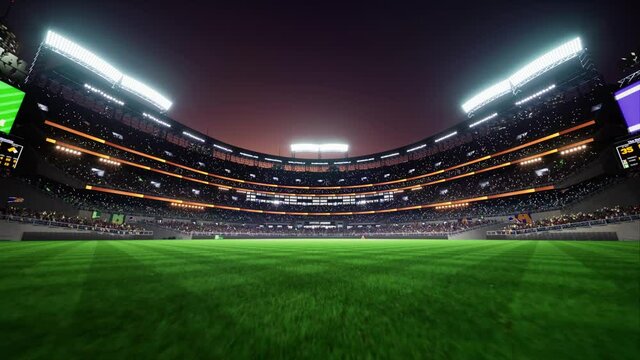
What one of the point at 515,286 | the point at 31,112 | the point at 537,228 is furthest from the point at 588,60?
the point at 31,112

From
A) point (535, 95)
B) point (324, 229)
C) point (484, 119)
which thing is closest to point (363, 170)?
point (324, 229)

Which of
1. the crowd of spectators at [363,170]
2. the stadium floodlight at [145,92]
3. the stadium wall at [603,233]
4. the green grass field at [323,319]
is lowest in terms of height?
the green grass field at [323,319]

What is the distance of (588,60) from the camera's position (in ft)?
102

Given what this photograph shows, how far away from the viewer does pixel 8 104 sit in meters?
19.8

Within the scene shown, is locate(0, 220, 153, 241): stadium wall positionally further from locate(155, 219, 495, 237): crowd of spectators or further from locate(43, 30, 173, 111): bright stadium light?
locate(43, 30, 173, 111): bright stadium light

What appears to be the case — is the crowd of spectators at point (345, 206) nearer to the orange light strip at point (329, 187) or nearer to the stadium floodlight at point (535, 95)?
the orange light strip at point (329, 187)

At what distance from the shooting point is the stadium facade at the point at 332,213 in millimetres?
28375

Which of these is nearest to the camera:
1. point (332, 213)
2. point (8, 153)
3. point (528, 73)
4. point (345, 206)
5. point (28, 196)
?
point (8, 153)

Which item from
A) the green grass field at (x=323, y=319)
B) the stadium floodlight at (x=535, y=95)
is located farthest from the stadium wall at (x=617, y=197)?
the green grass field at (x=323, y=319)

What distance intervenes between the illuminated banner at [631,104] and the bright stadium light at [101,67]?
59514 mm

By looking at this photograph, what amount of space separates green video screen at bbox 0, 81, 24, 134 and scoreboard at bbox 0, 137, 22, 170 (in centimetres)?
102

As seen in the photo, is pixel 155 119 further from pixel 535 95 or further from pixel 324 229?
pixel 535 95

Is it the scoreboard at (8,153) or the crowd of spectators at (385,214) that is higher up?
the scoreboard at (8,153)

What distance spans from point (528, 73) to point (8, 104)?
60.6 metres
